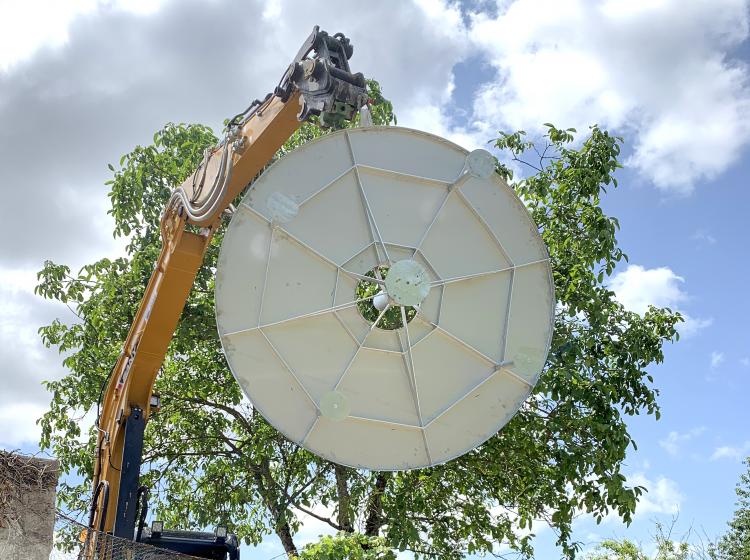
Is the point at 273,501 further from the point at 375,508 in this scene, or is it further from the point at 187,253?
the point at 187,253

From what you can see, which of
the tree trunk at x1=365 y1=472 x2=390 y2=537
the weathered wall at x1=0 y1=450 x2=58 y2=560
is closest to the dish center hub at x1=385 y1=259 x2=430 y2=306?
the weathered wall at x1=0 y1=450 x2=58 y2=560

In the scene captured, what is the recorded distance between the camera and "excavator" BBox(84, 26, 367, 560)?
8.53 metres

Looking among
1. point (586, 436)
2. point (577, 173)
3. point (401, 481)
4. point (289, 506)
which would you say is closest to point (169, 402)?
point (289, 506)

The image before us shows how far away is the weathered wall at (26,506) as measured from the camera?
265 inches

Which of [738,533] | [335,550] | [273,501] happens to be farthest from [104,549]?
[738,533]

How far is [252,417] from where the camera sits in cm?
1745

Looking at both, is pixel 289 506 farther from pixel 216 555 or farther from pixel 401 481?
pixel 216 555

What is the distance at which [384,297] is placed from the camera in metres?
9.26

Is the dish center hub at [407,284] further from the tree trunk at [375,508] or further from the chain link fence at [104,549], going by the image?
the tree trunk at [375,508]

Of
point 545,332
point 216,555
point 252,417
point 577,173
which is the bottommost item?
point 216,555

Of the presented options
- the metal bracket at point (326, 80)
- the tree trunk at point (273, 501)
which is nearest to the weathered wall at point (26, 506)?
the metal bracket at point (326, 80)

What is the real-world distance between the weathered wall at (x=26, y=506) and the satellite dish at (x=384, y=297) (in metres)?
2.68

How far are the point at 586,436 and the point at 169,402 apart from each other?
851 centimetres

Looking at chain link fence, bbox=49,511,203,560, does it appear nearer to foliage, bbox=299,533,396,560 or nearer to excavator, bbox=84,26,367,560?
excavator, bbox=84,26,367,560
